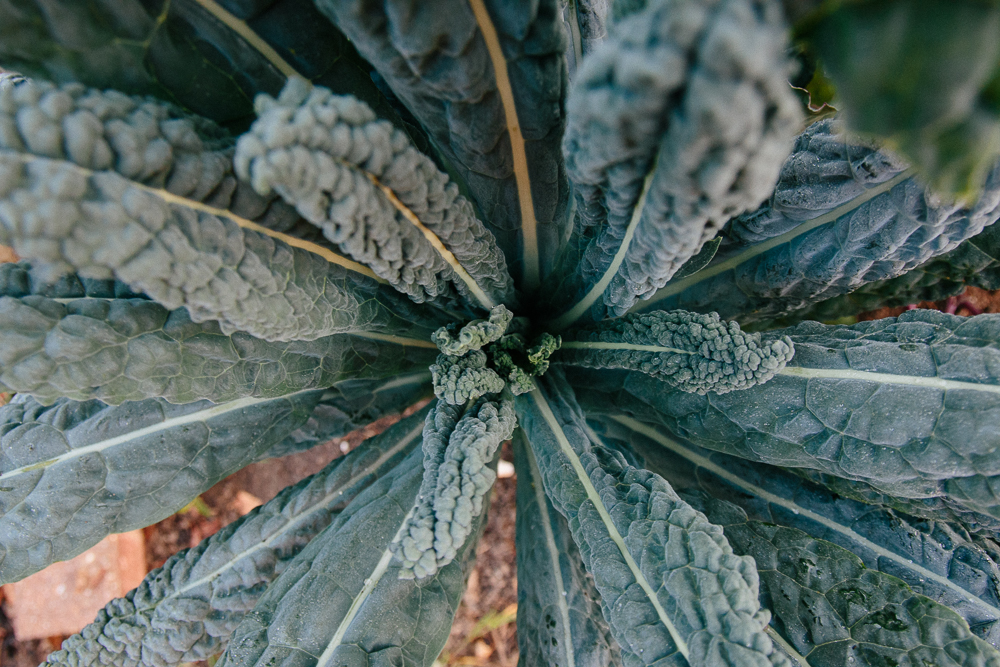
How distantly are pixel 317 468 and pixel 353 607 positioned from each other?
184 cm

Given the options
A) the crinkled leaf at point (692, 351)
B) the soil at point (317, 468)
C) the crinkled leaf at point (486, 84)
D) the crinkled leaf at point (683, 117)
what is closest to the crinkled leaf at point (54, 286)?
the crinkled leaf at point (486, 84)

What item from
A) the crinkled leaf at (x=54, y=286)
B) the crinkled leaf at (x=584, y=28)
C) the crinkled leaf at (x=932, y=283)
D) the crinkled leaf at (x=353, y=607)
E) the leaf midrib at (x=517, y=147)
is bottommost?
the crinkled leaf at (x=353, y=607)

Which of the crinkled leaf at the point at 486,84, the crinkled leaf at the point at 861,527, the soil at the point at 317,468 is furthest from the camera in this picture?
the soil at the point at 317,468

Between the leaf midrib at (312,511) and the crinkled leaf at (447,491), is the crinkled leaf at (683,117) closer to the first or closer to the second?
the crinkled leaf at (447,491)

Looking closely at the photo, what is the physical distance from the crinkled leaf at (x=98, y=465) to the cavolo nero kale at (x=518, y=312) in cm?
1

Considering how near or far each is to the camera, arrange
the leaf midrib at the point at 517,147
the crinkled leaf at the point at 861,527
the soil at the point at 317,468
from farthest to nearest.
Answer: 1. the soil at the point at 317,468
2. the crinkled leaf at the point at 861,527
3. the leaf midrib at the point at 517,147

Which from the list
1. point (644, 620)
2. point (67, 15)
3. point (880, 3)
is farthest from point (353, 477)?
point (880, 3)

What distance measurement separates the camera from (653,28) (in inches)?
28.0

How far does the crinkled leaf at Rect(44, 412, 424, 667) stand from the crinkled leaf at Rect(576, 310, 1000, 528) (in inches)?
52.5

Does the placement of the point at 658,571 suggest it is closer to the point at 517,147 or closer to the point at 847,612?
the point at 847,612

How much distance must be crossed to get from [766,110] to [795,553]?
1.29 m

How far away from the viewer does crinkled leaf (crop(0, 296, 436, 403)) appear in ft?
3.78

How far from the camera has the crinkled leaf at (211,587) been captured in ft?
5.70

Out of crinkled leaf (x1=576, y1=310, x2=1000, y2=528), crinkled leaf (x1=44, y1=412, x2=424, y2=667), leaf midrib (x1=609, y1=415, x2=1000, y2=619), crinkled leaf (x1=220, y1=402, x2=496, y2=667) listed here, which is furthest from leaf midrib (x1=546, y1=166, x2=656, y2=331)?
crinkled leaf (x1=44, y1=412, x2=424, y2=667)
